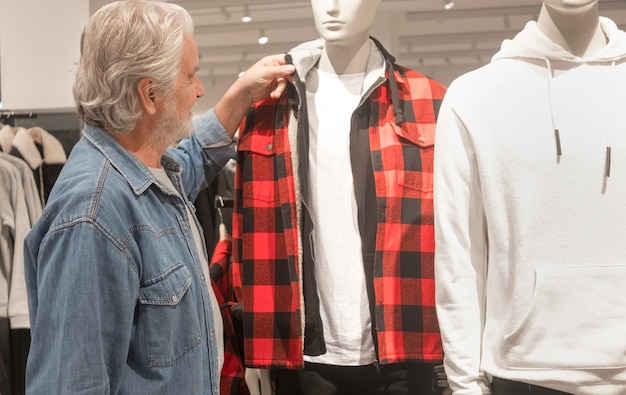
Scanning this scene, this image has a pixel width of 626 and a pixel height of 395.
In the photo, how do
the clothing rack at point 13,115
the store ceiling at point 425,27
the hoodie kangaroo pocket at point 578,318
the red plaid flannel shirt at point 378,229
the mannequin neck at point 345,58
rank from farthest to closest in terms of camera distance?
1. the clothing rack at point 13,115
2. the store ceiling at point 425,27
3. the mannequin neck at point 345,58
4. the red plaid flannel shirt at point 378,229
5. the hoodie kangaroo pocket at point 578,318

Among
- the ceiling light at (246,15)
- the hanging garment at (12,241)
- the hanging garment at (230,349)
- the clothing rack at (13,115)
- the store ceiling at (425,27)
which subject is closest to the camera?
the hanging garment at (230,349)

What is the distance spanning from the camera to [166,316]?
1547mm

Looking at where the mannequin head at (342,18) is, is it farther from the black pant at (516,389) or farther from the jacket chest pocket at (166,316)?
the black pant at (516,389)

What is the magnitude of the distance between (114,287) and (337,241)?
71 cm

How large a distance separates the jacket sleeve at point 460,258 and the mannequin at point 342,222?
0.32 meters

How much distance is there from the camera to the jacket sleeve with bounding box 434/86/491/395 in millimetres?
1617

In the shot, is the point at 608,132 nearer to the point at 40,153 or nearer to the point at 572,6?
the point at 572,6

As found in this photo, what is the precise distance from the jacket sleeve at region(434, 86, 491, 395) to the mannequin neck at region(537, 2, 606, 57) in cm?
27

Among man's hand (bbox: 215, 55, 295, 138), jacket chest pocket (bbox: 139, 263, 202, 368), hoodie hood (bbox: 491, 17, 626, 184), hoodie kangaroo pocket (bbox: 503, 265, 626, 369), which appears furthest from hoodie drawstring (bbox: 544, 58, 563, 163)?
jacket chest pocket (bbox: 139, 263, 202, 368)

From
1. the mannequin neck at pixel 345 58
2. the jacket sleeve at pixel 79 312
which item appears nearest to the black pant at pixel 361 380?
the jacket sleeve at pixel 79 312

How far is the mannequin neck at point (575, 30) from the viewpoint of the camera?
1593 mm

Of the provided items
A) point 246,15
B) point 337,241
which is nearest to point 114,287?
point 337,241

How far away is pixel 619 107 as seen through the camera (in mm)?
1568

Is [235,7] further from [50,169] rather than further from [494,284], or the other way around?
[494,284]
